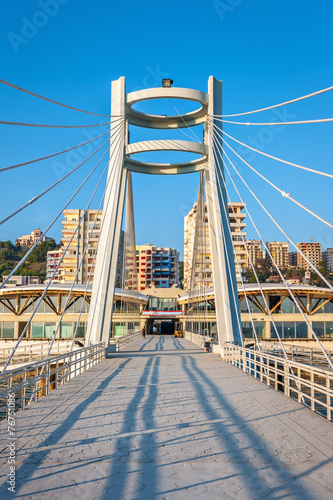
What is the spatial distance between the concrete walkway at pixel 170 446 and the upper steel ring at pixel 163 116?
564 inches

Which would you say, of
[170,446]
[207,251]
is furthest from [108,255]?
[207,251]

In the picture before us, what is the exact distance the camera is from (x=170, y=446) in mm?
7395

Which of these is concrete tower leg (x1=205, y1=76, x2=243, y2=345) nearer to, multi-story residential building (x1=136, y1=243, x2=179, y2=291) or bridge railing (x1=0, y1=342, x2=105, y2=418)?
bridge railing (x1=0, y1=342, x2=105, y2=418)

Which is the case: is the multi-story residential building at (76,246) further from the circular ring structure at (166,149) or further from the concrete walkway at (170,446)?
the concrete walkway at (170,446)

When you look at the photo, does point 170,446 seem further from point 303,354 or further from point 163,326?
point 163,326

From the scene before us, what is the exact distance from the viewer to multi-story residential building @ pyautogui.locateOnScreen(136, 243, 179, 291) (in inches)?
5935

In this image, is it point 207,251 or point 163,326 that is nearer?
point 207,251

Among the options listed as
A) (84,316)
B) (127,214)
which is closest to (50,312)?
(84,316)

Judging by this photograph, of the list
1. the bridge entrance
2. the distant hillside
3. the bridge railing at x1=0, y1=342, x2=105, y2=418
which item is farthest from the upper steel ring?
the distant hillside

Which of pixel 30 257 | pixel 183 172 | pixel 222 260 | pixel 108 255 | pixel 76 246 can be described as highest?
pixel 30 257

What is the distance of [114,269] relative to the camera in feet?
72.5

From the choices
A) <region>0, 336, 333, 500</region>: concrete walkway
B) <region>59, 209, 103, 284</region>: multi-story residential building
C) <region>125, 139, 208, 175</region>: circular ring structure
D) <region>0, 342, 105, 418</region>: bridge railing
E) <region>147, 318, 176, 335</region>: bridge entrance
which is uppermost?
<region>59, 209, 103, 284</region>: multi-story residential building

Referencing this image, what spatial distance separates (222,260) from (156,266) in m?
138

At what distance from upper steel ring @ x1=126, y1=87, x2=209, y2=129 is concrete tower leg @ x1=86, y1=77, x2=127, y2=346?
163 centimetres
